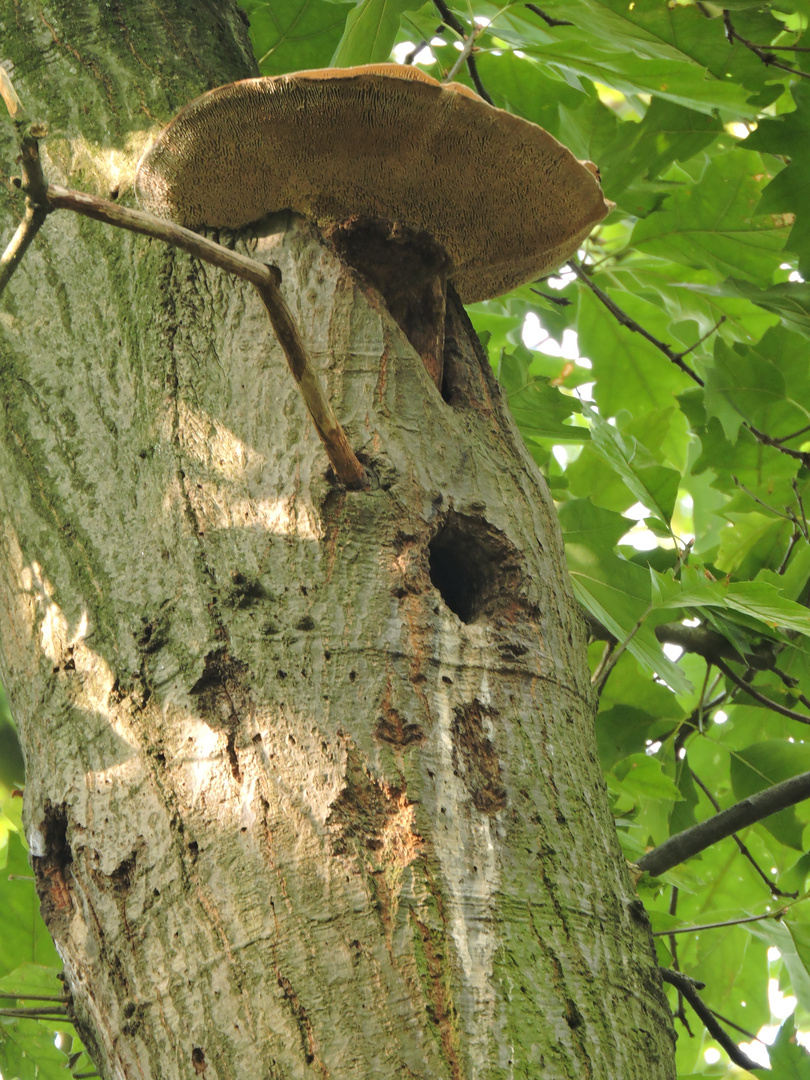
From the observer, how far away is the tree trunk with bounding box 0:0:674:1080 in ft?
3.48

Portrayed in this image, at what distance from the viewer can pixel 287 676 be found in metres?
1.23

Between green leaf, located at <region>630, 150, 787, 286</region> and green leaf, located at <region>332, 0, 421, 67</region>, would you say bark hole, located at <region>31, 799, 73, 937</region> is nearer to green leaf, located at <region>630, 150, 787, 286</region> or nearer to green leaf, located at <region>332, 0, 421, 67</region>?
green leaf, located at <region>332, 0, 421, 67</region>

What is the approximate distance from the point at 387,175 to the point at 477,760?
40.0 inches

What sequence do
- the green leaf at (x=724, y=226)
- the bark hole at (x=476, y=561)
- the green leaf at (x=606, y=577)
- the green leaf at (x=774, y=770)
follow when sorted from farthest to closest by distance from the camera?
the green leaf at (x=724, y=226) < the green leaf at (x=774, y=770) < the green leaf at (x=606, y=577) < the bark hole at (x=476, y=561)

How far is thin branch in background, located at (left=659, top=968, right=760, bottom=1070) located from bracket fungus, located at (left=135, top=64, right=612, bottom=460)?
1065 mm

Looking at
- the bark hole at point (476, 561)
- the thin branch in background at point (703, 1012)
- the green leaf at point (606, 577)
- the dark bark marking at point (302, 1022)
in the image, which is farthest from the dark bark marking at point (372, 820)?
the green leaf at point (606, 577)

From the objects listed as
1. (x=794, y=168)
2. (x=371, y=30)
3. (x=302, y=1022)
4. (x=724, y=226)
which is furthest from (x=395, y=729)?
(x=724, y=226)

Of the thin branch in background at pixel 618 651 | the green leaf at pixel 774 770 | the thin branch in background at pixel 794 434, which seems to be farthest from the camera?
the thin branch in background at pixel 794 434

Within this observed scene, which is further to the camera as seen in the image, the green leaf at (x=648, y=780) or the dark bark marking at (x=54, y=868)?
the green leaf at (x=648, y=780)

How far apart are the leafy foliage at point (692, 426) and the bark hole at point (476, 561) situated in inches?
18.7

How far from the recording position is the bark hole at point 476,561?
145 centimetres

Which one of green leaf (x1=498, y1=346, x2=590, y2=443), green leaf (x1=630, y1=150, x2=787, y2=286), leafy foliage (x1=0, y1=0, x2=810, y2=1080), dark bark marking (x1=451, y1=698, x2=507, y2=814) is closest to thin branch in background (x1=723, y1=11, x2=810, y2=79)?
leafy foliage (x1=0, y1=0, x2=810, y2=1080)

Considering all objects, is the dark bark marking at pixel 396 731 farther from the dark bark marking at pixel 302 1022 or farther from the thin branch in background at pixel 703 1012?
the thin branch in background at pixel 703 1012

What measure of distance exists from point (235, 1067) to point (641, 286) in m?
2.94
